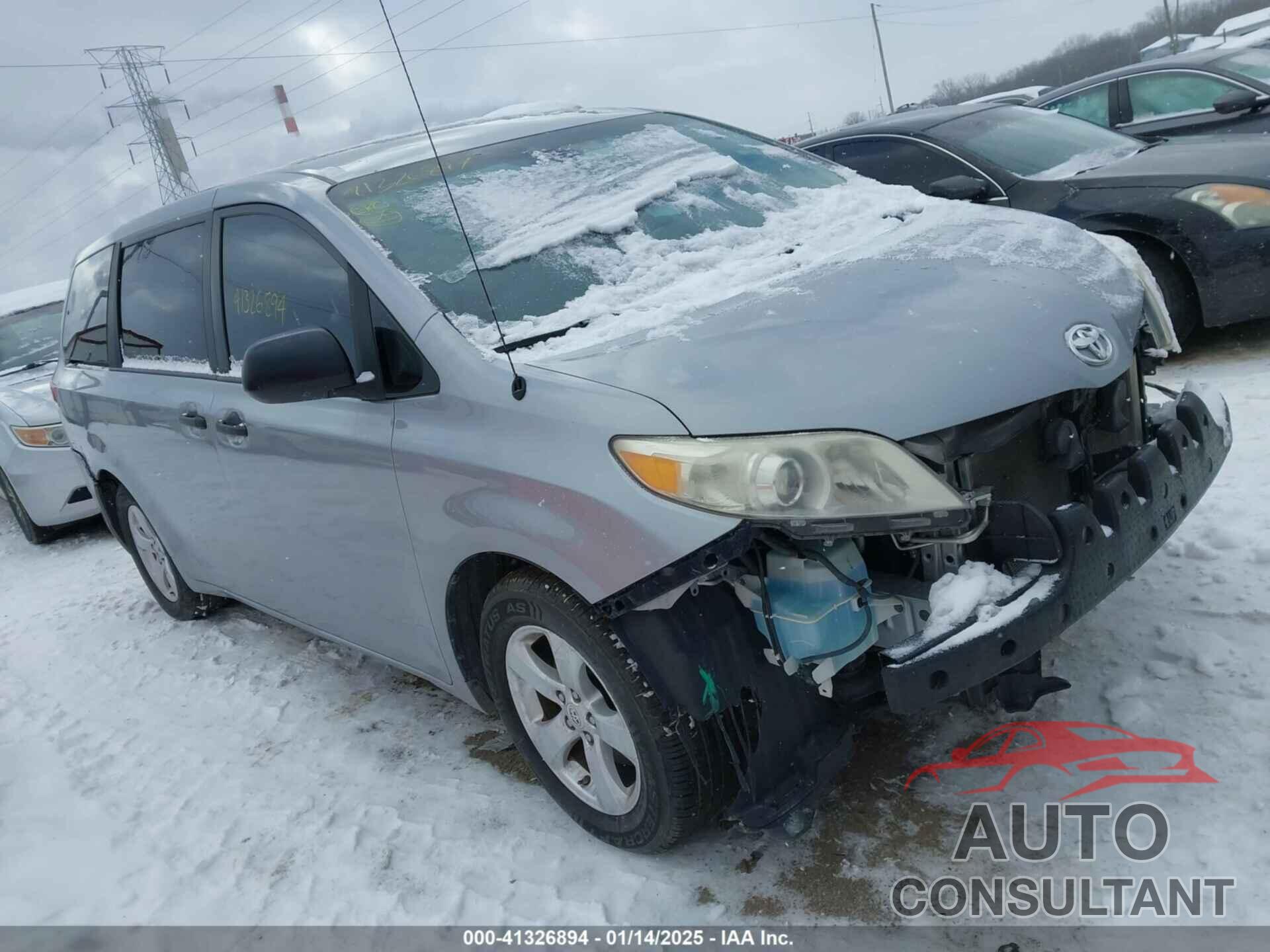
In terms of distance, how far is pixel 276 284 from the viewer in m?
3.05

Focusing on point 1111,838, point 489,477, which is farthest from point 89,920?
point 1111,838

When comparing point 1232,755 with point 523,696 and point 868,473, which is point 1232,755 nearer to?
point 868,473

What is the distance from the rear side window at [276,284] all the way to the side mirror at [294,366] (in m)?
0.15

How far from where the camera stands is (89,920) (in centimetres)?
264

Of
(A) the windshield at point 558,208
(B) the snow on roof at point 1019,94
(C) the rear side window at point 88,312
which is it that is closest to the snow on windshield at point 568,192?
(A) the windshield at point 558,208

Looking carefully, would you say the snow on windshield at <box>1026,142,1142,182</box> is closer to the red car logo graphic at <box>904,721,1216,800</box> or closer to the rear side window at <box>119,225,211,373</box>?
the red car logo graphic at <box>904,721,1216,800</box>

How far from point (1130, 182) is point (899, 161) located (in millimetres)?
1368

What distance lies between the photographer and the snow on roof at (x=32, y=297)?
8641mm

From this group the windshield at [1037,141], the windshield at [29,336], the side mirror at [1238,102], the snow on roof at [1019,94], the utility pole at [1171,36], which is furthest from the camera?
the utility pole at [1171,36]

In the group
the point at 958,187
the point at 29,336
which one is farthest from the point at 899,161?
the point at 29,336

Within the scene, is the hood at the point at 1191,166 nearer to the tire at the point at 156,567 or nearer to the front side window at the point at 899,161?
the front side window at the point at 899,161

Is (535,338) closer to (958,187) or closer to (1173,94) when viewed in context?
(958,187)

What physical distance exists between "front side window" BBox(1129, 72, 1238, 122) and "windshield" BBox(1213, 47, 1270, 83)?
39cm

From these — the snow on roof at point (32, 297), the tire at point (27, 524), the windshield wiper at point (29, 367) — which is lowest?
the tire at point (27, 524)
